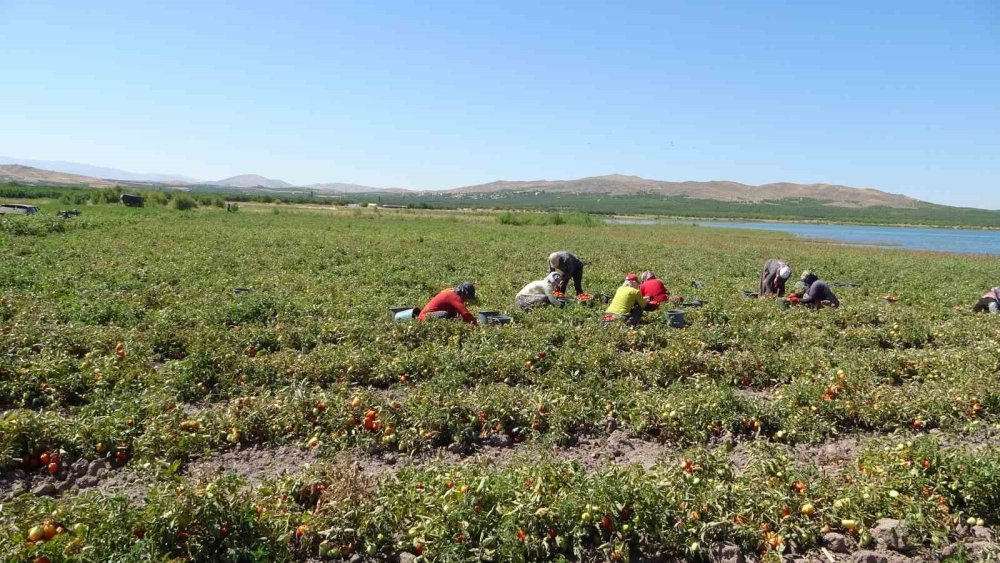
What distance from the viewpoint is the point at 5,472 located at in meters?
4.91

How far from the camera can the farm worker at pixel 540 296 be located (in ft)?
38.2

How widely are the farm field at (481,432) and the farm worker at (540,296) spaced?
2.31 ft

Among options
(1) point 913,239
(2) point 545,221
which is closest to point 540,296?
(2) point 545,221

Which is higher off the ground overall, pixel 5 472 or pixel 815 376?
pixel 815 376

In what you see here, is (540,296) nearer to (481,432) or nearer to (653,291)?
(653,291)

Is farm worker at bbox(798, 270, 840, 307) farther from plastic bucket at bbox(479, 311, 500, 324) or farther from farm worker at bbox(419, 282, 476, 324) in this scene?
farm worker at bbox(419, 282, 476, 324)

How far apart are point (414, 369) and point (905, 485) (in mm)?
5572

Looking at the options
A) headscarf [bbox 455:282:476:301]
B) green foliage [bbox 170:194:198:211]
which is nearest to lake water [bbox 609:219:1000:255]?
headscarf [bbox 455:282:476:301]

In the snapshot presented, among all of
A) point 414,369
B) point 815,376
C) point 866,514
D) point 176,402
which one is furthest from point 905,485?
point 176,402

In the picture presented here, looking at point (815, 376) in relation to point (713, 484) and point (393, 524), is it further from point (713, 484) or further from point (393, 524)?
point (393, 524)

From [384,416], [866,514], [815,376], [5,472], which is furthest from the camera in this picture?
[815,376]

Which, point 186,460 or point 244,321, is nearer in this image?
point 186,460

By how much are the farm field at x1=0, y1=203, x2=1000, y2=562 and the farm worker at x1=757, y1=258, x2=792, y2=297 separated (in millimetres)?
1677

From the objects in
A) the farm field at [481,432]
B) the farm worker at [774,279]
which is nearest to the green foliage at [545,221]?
the farm worker at [774,279]
